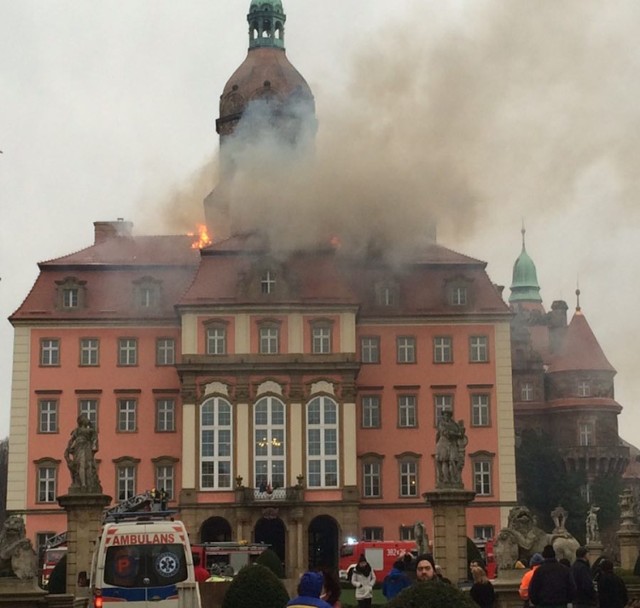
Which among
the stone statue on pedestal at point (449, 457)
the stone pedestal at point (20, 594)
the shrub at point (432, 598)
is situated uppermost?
the stone statue on pedestal at point (449, 457)

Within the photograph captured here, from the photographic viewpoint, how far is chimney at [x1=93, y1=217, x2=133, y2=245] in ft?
287

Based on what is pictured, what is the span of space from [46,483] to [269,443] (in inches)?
441

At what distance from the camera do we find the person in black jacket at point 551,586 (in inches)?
995

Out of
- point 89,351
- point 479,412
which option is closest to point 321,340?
point 479,412

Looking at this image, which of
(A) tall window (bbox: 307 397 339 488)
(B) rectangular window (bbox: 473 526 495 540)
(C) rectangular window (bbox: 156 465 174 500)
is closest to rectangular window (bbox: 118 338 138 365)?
(C) rectangular window (bbox: 156 465 174 500)

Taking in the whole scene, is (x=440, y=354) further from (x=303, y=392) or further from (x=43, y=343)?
(x=43, y=343)

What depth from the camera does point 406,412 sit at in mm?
80062

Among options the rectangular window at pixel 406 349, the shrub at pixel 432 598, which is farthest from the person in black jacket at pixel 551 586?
the rectangular window at pixel 406 349

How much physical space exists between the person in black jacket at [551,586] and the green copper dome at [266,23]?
76.4 metres

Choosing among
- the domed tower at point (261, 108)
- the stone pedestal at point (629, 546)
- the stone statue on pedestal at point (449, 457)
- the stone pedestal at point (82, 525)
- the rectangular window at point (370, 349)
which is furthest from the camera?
the domed tower at point (261, 108)

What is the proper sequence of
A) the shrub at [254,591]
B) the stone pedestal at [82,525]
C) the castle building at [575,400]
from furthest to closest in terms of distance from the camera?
the castle building at [575,400] < the stone pedestal at [82,525] < the shrub at [254,591]

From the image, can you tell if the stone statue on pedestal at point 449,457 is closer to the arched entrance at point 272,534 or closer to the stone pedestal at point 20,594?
the stone pedestal at point 20,594

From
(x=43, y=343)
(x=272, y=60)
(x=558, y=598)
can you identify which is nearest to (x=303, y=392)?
(x=43, y=343)

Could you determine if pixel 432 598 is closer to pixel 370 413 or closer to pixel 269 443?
pixel 269 443
